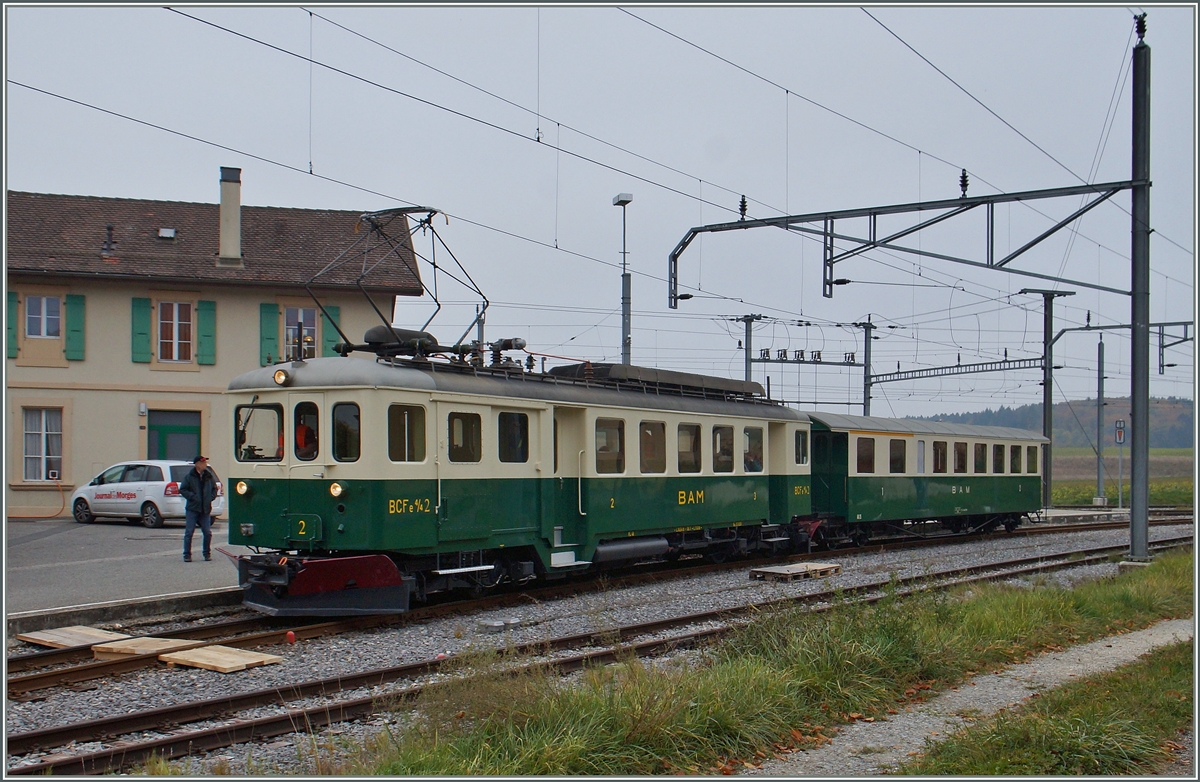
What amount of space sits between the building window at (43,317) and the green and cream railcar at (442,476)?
15505mm

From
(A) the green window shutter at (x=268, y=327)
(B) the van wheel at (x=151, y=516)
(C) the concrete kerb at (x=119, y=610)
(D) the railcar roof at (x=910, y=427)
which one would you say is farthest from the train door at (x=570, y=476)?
(A) the green window shutter at (x=268, y=327)

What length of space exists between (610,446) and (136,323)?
52.6ft

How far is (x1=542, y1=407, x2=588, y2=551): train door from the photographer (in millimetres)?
13578

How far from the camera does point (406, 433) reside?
11.3 meters

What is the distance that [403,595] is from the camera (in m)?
11.1

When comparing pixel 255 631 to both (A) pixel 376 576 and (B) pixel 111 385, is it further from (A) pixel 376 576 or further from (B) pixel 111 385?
(B) pixel 111 385

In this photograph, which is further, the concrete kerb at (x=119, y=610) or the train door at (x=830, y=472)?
the train door at (x=830, y=472)

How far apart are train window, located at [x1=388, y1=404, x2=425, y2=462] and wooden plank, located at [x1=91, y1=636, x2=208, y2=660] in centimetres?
280

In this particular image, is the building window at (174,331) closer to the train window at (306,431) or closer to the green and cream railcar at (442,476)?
the green and cream railcar at (442,476)

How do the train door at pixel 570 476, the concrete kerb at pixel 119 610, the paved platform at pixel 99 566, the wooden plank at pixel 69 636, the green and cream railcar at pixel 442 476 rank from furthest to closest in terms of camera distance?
the train door at pixel 570 476 < the paved platform at pixel 99 566 < the green and cream railcar at pixel 442 476 < the concrete kerb at pixel 119 610 < the wooden plank at pixel 69 636

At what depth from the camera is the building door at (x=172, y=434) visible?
25031mm

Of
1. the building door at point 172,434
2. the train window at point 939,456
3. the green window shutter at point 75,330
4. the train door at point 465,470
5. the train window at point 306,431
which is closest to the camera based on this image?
the train window at point 306,431

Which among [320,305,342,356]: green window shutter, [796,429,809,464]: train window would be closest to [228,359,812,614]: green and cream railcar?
[796,429,809,464]: train window

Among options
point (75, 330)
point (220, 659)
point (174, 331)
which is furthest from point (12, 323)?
point (220, 659)
